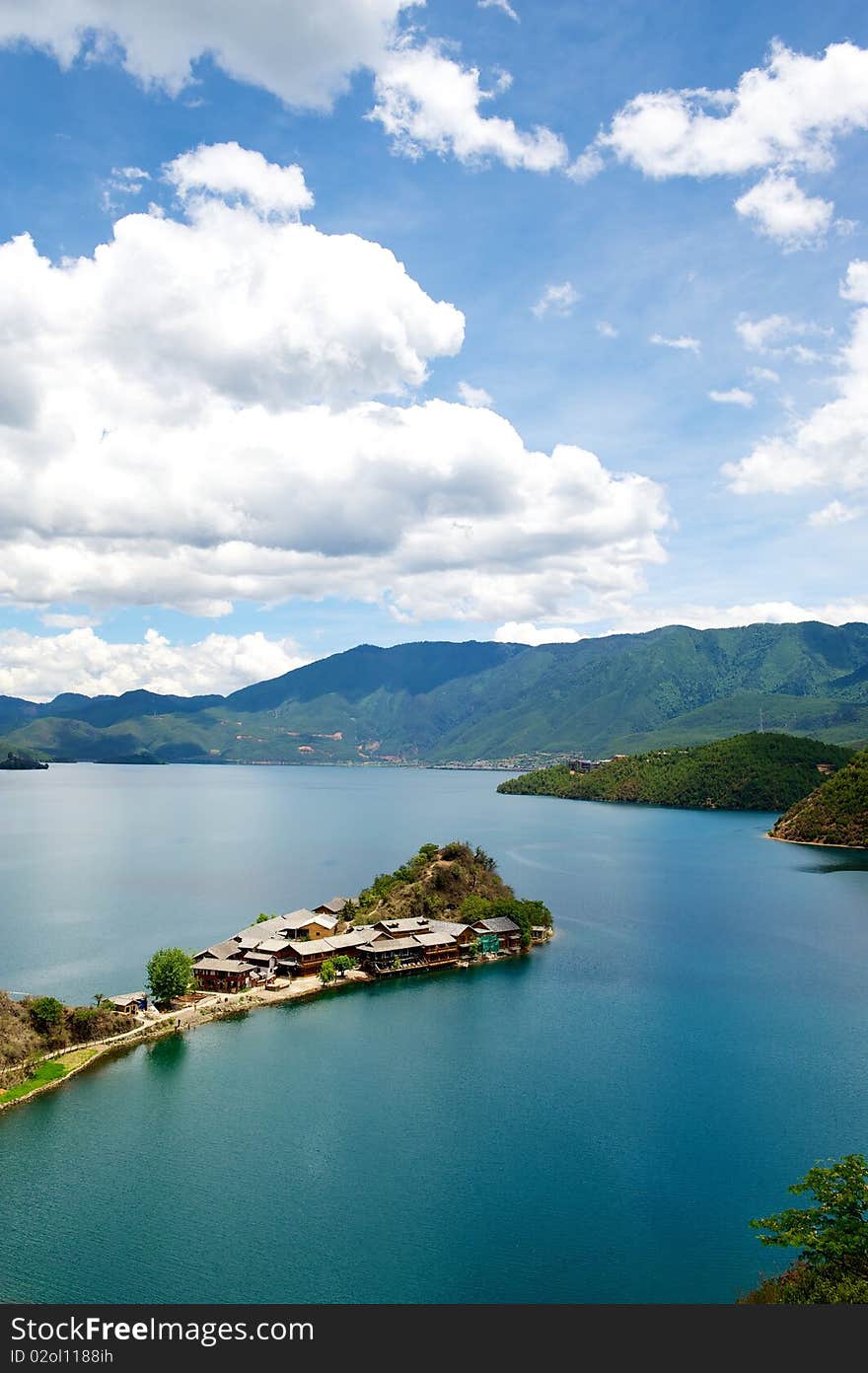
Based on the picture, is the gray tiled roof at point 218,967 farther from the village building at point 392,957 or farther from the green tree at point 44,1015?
the green tree at point 44,1015

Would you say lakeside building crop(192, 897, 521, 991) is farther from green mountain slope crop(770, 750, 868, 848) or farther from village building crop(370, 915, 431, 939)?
green mountain slope crop(770, 750, 868, 848)

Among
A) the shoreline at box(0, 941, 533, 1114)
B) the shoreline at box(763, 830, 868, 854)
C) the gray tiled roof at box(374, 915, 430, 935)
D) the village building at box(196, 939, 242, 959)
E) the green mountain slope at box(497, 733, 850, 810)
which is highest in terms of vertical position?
the green mountain slope at box(497, 733, 850, 810)

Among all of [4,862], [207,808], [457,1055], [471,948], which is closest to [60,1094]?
[457,1055]

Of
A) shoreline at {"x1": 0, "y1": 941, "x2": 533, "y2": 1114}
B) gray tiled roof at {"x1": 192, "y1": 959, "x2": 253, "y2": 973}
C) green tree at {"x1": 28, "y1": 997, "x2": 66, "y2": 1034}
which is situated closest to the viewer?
shoreline at {"x1": 0, "y1": 941, "x2": 533, "y2": 1114}

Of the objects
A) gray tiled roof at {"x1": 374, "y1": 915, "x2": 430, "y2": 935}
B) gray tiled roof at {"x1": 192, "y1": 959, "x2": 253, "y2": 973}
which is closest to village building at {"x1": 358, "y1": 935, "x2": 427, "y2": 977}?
gray tiled roof at {"x1": 374, "y1": 915, "x2": 430, "y2": 935}

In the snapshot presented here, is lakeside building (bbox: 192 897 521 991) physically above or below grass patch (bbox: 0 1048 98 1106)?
above

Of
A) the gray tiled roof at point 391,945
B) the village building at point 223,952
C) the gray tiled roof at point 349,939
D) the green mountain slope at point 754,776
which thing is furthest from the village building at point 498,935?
the green mountain slope at point 754,776

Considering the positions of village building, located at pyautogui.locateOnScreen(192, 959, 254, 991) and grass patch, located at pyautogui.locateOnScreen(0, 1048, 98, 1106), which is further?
village building, located at pyautogui.locateOnScreen(192, 959, 254, 991)

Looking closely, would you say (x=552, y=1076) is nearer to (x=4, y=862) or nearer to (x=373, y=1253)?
(x=373, y=1253)
